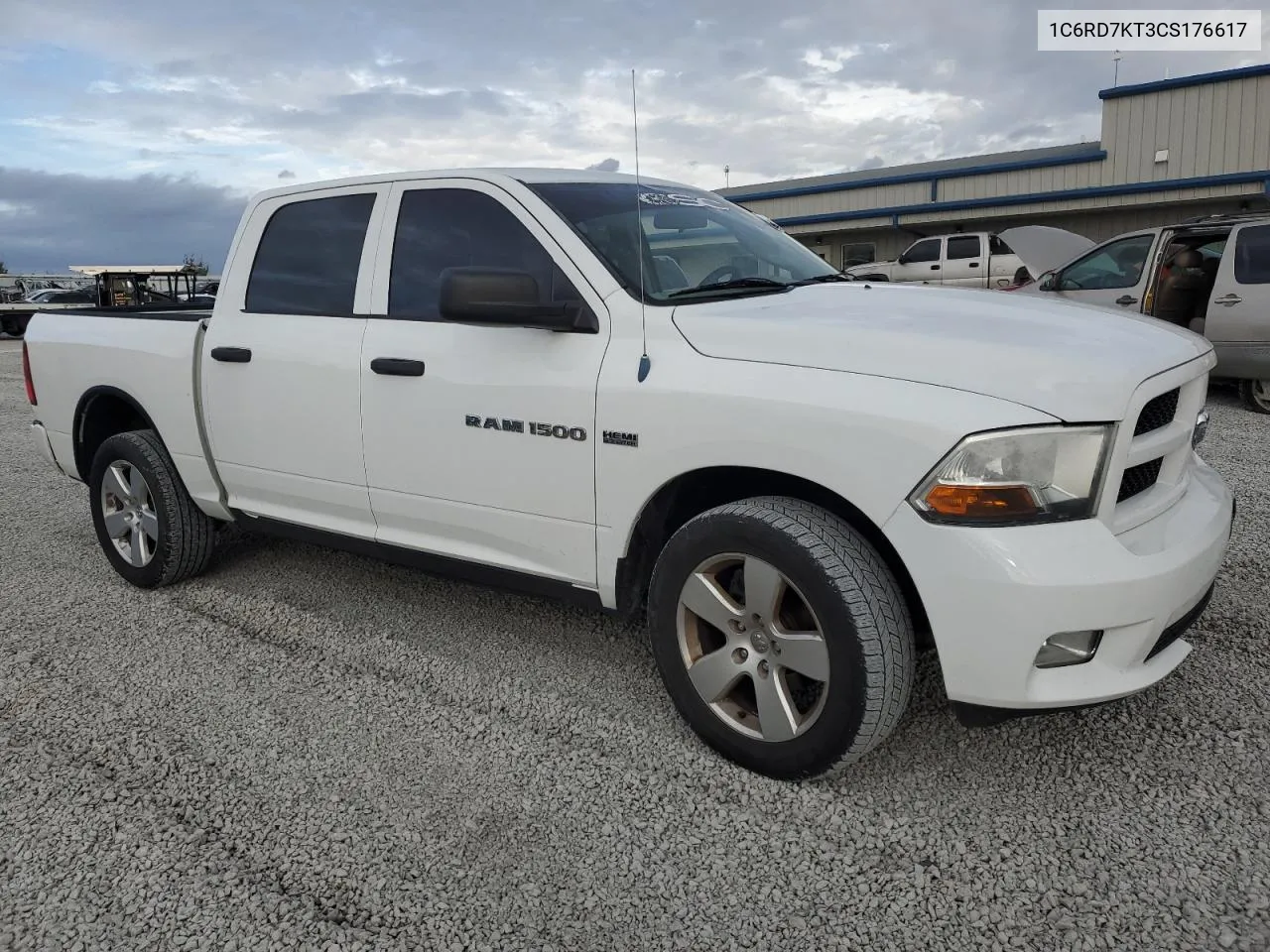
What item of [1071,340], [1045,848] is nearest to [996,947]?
[1045,848]

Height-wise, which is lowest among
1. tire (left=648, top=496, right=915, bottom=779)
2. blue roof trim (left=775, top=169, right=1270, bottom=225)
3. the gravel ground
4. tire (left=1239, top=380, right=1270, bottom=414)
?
the gravel ground

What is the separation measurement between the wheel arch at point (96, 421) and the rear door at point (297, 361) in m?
0.93

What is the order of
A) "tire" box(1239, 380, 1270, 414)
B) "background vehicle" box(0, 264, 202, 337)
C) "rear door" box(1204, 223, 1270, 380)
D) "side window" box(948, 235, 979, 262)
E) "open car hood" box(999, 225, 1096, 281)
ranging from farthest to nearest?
"background vehicle" box(0, 264, 202, 337)
"side window" box(948, 235, 979, 262)
"tire" box(1239, 380, 1270, 414)
"rear door" box(1204, 223, 1270, 380)
"open car hood" box(999, 225, 1096, 281)

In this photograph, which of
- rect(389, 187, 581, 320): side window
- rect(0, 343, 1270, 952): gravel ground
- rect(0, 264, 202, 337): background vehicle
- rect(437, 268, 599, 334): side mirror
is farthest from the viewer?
rect(0, 264, 202, 337): background vehicle

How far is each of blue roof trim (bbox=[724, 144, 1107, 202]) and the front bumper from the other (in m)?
17.7

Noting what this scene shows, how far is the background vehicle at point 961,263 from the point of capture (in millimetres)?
18672

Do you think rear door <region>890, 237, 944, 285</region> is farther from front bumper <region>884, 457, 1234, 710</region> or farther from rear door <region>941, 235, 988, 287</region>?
front bumper <region>884, 457, 1234, 710</region>

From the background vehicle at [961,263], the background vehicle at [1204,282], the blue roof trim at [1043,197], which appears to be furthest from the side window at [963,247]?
Result: the background vehicle at [1204,282]

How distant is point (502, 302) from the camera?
288 cm

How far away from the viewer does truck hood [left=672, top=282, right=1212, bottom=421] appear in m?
2.38

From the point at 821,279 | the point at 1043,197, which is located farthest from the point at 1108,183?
the point at 821,279

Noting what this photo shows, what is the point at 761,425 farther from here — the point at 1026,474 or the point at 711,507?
the point at 1026,474

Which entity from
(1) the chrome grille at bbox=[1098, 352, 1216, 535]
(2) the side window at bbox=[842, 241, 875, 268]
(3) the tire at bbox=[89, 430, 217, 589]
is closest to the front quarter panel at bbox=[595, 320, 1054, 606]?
(1) the chrome grille at bbox=[1098, 352, 1216, 535]

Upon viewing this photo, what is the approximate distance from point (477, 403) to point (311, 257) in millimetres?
1262
